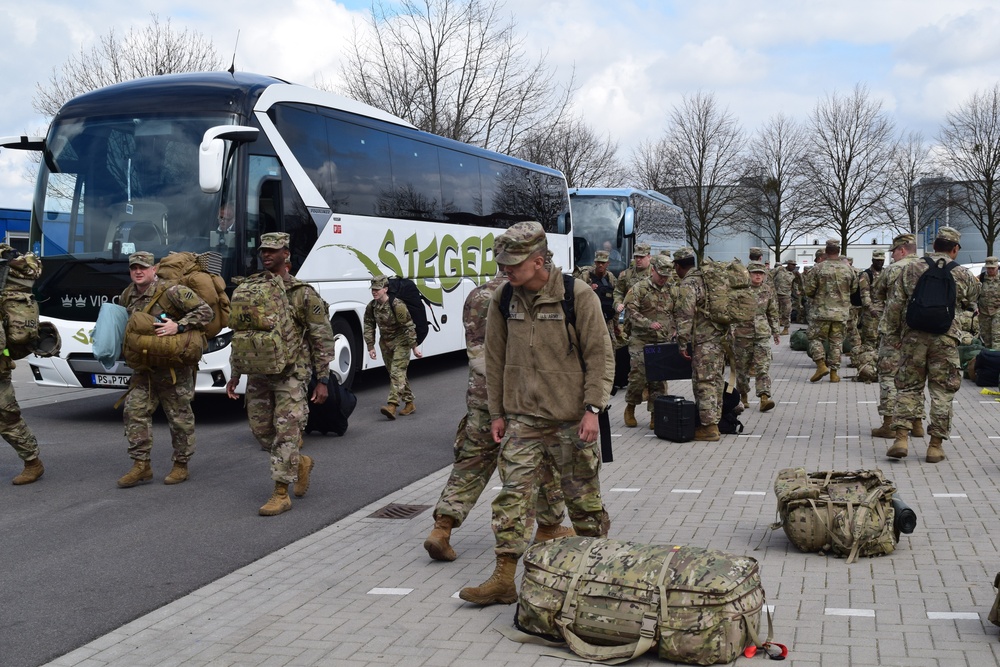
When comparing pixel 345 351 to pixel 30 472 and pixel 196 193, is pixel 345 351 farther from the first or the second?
pixel 30 472

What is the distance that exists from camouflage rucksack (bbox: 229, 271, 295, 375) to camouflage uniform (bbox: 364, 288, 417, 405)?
13.8ft

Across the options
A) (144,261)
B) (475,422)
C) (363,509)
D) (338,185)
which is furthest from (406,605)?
(338,185)

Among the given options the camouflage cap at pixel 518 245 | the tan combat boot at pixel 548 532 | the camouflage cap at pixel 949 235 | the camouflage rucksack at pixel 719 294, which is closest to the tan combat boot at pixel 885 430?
the camouflage rucksack at pixel 719 294

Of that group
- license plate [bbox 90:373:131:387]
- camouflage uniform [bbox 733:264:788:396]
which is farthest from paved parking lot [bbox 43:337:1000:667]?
license plate [bbox 90:373:131:387]

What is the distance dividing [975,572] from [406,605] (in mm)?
3030

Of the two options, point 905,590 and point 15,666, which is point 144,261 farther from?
point 905,590

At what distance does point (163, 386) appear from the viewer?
8.30 m

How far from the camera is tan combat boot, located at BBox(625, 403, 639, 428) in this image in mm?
11500

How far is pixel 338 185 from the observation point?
43.8 ft

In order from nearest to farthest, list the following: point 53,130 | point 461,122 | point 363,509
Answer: point 363,509, point 53,130, point 461,122

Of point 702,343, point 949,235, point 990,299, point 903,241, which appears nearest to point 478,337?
point 949,235

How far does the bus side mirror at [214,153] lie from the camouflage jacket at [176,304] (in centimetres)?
226

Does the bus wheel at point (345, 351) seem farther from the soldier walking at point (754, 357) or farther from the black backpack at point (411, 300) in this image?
the soldier walking at point (754, 357)

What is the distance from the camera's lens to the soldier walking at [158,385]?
8172mm
